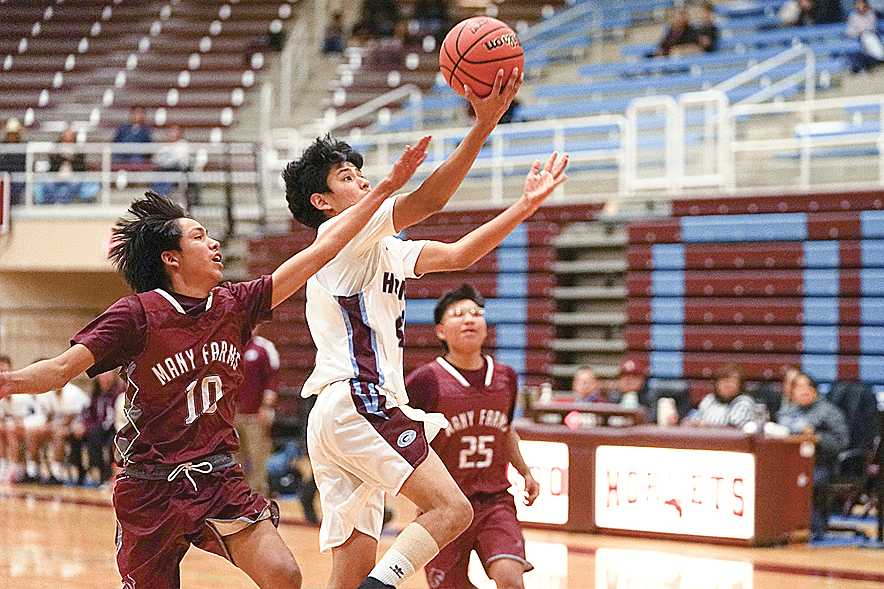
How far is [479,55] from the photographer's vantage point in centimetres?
370

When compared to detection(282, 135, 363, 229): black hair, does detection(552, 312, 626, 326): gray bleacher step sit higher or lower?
lower

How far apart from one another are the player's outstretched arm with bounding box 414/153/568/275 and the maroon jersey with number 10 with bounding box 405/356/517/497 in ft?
3.01

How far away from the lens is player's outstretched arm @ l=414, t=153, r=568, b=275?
12.8 feet

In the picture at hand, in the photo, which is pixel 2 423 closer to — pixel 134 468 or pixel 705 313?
pixel 705 313

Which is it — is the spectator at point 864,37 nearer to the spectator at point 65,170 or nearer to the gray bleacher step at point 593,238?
the gray bleacher step at point 593,238

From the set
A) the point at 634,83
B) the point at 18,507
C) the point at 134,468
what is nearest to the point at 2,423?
the point at 18,507

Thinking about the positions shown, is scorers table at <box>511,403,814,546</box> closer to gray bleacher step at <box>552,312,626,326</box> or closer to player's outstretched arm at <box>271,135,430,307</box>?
gray bleacher step at <box>552,312,626,326</box>

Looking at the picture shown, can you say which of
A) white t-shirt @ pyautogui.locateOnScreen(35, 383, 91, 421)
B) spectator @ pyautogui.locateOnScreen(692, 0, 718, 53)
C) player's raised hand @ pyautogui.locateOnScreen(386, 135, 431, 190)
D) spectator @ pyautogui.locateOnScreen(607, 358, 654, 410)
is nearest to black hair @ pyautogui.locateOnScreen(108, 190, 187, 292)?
player's raised hand @ pyautogui.locateOnScreen(386, 135, 431, 190)

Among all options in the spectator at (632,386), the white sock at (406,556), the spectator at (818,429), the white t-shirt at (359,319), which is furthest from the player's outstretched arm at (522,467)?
the spectator at (632,386)

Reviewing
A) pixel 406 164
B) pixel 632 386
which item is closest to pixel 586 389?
pixel 632 386

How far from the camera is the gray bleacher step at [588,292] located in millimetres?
11961

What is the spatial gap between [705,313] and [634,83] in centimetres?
372

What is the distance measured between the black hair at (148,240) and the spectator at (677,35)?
11.2m

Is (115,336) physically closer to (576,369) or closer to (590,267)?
(576,369)
